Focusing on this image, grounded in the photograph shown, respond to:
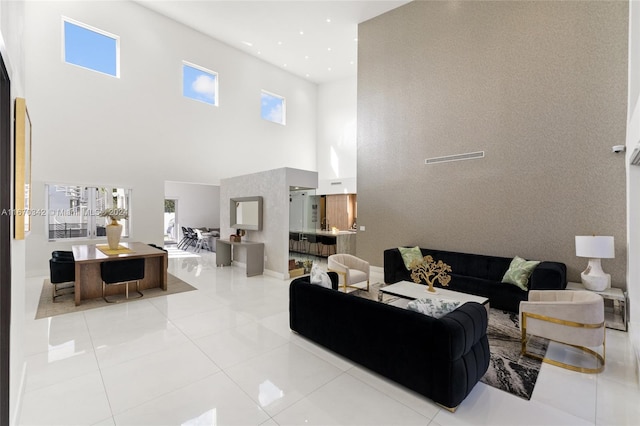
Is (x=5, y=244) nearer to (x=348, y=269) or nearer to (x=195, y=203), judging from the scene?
(x=348, y=269)

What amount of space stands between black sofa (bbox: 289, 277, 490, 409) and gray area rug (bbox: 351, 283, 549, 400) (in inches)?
12.0

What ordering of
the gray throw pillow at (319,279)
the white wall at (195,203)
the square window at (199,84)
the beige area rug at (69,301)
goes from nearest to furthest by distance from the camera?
the gray throw pillow at (319,279) < the beige area rug at (69,301) < the square window at (199,84) < the white wall at (195,203)

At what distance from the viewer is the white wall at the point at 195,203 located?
13197 millimetres

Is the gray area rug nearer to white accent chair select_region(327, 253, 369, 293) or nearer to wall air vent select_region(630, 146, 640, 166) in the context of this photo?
white accent chair select_region(327, 253, 369, 293)

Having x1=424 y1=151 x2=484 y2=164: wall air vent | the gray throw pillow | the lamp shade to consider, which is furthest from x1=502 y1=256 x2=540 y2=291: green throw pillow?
the gray throw pillow

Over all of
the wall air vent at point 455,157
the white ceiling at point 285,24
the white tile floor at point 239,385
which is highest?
the white ceiling at point 285,24

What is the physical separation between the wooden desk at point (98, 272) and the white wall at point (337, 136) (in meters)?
7.16

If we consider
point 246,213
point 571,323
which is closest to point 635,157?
point 571,323

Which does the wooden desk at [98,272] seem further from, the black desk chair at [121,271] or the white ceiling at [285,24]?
the white ceiling at [285,24]

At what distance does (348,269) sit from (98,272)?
425 cm

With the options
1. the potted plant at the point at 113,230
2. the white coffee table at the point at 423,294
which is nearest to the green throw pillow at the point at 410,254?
the white coffee table at the point at 423,294

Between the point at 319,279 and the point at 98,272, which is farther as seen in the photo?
the point at 98,272

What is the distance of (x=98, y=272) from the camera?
4953 millimetres

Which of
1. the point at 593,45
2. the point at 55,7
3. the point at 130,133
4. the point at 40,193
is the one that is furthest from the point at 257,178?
the point at 593,45
